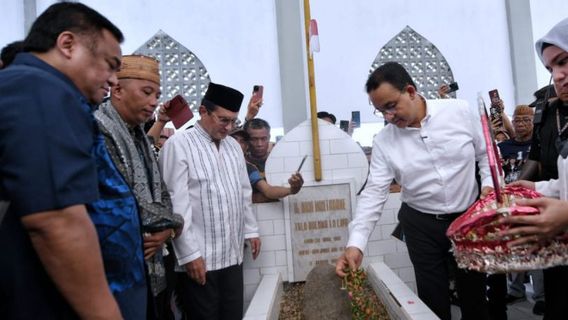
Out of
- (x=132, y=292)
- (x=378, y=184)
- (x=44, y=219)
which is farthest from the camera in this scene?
(x=378, y=184)

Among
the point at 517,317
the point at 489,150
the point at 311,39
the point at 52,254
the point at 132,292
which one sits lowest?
the point at 517,317

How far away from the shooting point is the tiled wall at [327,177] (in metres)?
3.69

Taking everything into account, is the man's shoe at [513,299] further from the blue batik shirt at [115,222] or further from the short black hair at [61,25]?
the short black hair at [61,25]

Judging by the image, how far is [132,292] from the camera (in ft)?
4.68

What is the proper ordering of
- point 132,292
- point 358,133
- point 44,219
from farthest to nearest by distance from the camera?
point 358,133 → point 132,292 → point 44,219

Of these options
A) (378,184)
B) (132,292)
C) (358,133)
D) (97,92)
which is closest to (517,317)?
(378,184)

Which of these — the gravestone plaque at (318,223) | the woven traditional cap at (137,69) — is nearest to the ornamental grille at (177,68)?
the gravestone plaque at (318,223)

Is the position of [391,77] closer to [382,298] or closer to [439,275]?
[439,275]

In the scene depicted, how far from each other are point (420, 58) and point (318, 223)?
630 centimetres

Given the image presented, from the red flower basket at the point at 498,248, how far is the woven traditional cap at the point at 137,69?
5.50 feet

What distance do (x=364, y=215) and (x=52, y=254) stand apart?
5.58 feet

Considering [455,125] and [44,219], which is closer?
[44,219]

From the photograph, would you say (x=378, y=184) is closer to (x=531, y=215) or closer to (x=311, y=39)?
(x=531, y=215)

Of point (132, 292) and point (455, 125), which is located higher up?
point (455, 125)
